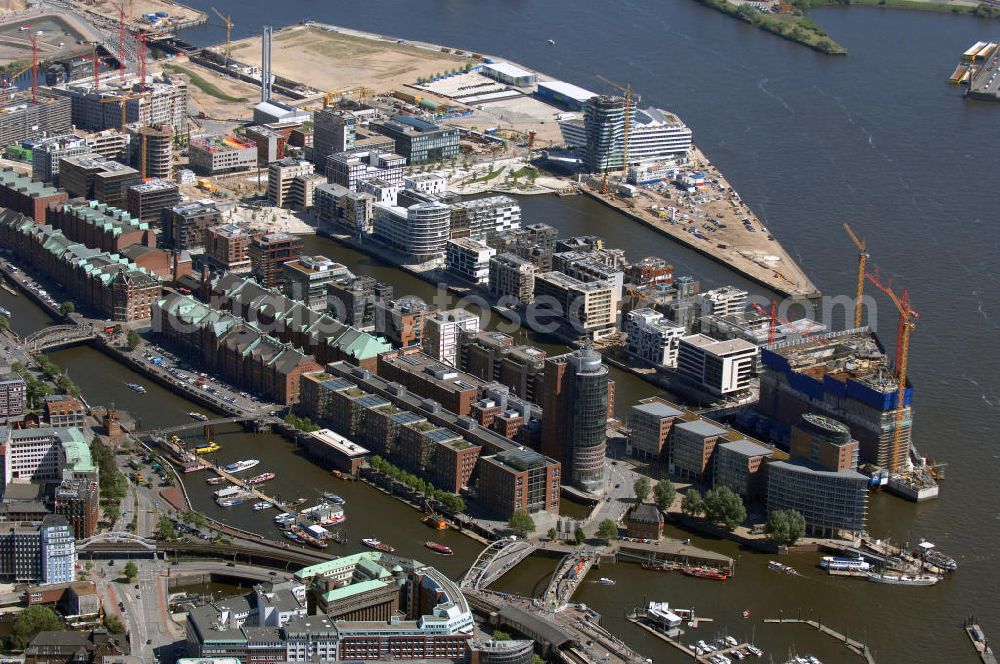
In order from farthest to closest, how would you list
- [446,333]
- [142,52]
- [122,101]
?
[142,52] → [122,101] → [446,333]

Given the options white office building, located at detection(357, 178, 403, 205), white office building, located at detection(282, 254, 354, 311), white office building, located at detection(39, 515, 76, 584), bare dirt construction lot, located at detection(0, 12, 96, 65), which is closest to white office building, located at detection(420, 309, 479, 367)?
white office building, located at detection(282, 254, 354, 311)

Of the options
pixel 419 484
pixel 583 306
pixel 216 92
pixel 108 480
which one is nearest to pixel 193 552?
pixel 108 480

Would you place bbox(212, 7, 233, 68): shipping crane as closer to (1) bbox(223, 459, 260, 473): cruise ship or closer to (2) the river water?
(2) the river water

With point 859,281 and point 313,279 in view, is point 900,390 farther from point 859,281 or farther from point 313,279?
point 313,279

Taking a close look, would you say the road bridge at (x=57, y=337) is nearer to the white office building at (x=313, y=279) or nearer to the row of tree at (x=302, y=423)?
the white office building at (x=313, y=279)

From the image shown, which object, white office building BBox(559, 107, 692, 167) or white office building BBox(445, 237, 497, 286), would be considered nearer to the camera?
white office building BBox(445, 237, 497, 286)
